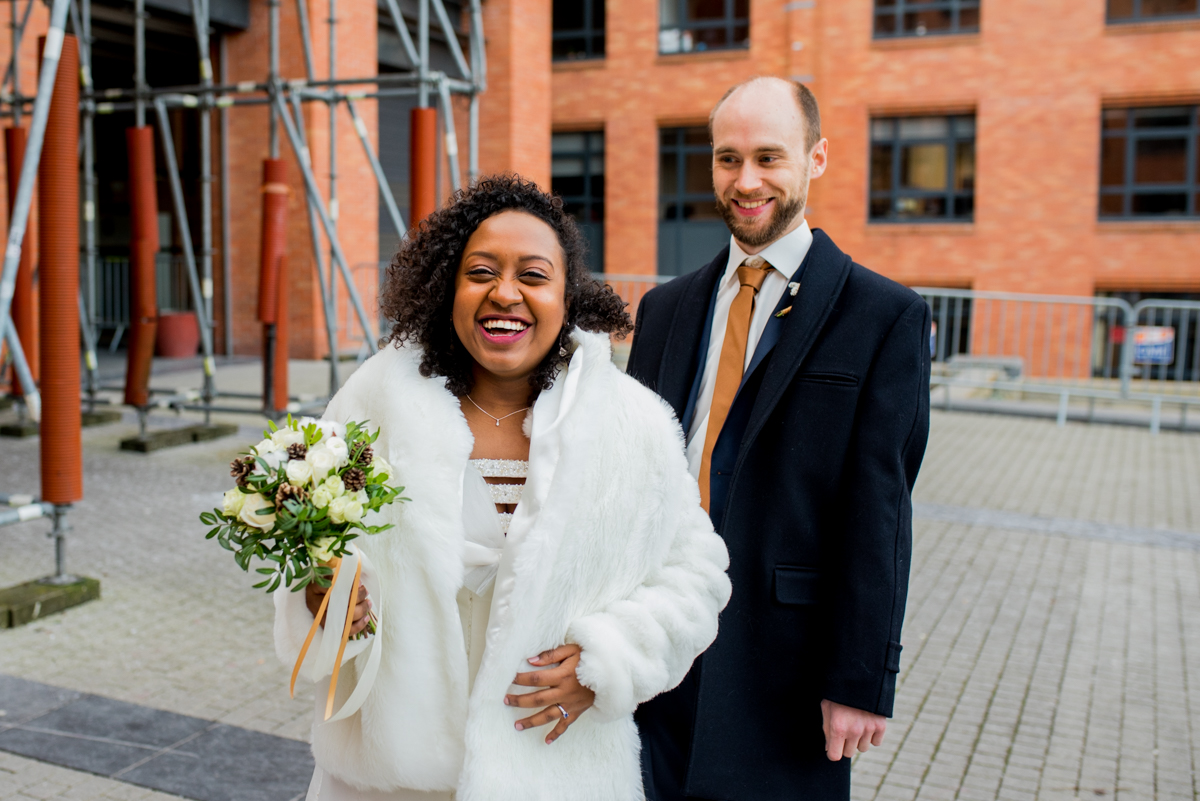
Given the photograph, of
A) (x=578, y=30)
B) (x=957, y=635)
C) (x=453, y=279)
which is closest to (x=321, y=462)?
(x=453, y=279)

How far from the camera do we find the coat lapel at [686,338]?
267 centimetres

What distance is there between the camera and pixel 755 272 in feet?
8.76

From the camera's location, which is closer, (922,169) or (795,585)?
(795,585)

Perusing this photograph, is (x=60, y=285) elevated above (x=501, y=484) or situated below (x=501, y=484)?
above

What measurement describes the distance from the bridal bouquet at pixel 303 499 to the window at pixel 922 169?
22504 millimetres

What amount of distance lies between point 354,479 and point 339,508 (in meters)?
0.06

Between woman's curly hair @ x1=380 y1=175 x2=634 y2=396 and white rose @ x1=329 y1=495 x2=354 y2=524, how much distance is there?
46 centimetres

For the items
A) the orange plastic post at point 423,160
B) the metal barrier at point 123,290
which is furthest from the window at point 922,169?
the orange plastic post at point 423,160

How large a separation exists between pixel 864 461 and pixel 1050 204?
21.4 metres

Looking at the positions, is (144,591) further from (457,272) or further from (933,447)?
(933,447)

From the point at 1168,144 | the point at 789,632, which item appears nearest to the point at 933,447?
the point at 789,632

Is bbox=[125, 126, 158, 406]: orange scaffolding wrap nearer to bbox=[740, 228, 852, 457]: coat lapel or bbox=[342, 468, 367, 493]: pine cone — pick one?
bbox=[740, 228, 852, 457]: coat lapel

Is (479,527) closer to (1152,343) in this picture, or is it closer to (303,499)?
(303,499)

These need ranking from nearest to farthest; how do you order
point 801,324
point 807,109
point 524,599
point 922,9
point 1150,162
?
point 524,599 < point 801,324 < point 807,109 < point 1150,162 < point 922,9
